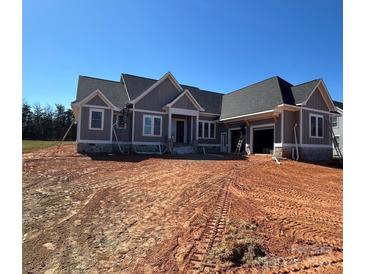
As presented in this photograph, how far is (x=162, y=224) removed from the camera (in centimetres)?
430

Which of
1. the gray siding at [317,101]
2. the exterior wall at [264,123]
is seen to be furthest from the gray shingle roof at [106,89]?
the gray siding at [317,101]

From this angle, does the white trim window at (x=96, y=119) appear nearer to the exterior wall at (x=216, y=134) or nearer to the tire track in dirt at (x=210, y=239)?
the exterior wall at (x=216, y=134)

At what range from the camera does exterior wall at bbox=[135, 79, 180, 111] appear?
17953 millimetres

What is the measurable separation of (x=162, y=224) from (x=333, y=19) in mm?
4182

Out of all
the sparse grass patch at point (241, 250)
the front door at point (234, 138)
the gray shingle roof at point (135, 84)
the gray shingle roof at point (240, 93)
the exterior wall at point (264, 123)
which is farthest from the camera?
the front door at point (234, 138)

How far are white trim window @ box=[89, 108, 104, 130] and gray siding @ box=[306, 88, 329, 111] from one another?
1436 cm

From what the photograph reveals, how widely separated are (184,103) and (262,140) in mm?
7278

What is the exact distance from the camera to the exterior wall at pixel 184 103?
61.6 ft

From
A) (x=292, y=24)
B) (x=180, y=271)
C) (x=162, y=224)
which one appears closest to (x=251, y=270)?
(x=180, y=271)

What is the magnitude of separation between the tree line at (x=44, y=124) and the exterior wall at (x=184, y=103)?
3396cm

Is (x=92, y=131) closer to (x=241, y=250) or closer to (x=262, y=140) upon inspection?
(x=262, y=140)

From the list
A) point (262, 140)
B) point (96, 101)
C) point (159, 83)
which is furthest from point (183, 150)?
point (96, 101)

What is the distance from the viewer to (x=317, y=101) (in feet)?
58.8
